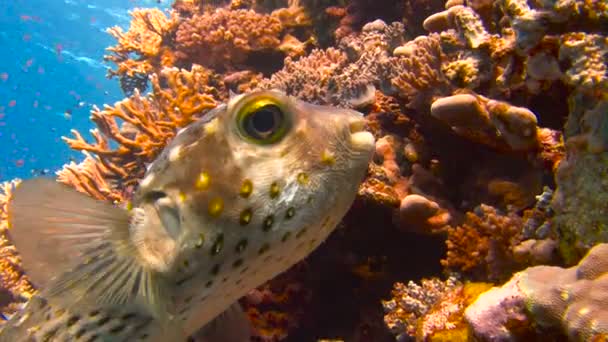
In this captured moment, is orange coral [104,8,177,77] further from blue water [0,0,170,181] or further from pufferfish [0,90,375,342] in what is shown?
blue water [0,0,170,181]

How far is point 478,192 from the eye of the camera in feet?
11.3

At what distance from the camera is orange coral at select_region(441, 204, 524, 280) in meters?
2.75

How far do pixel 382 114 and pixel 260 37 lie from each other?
11.1 feet

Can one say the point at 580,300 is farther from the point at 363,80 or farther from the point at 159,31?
the point at 159,31

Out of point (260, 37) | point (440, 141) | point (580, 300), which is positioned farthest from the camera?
point (260, 37)

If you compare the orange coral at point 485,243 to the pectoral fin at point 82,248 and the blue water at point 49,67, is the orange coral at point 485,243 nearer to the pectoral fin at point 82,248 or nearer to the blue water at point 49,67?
the pectoral fin at point 82,248

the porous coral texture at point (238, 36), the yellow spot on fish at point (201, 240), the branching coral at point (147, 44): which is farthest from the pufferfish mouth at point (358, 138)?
the branching coral at point (147, 44)

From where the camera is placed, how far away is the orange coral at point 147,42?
8.53m

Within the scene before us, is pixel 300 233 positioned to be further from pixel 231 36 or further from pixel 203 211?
pixel 231 36

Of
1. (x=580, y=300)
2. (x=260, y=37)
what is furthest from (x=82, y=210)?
(x=260, y=37)

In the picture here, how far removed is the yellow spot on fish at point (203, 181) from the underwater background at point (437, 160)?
56.5 inches

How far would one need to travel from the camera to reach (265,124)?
1.75m

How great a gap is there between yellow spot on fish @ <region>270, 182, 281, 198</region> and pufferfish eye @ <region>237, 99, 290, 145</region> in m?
0.19

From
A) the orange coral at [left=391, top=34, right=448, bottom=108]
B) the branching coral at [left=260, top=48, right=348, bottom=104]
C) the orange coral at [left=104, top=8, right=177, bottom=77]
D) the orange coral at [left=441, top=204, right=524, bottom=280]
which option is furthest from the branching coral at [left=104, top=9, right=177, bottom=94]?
the orange coral at [left=441, top=204, right=524, bottom=280]
